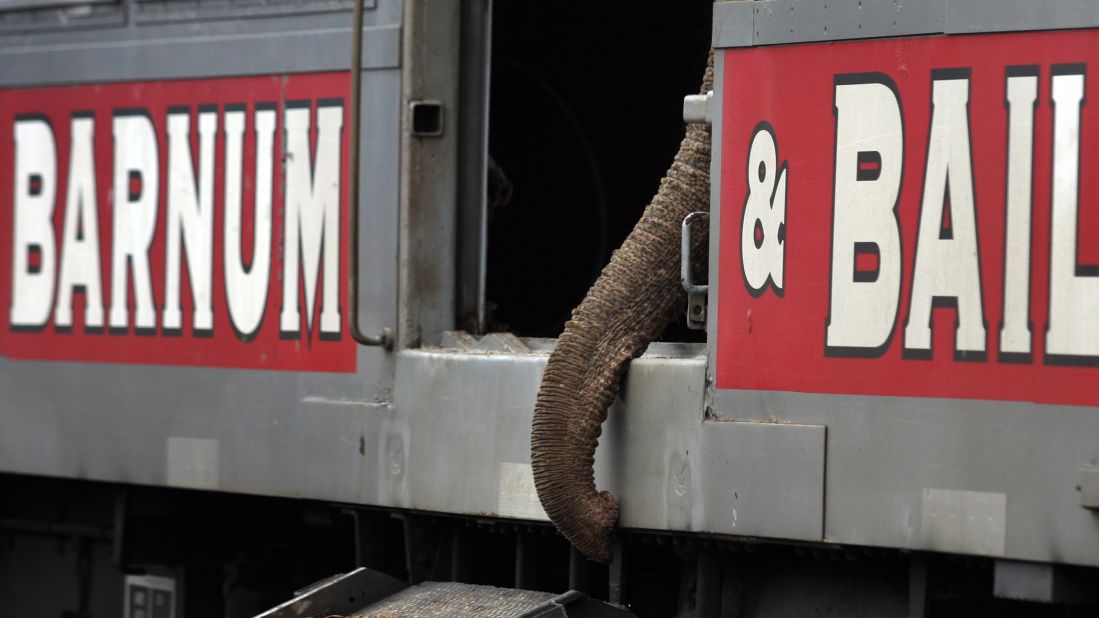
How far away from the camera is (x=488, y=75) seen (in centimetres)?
512

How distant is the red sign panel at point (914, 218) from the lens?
151 inches

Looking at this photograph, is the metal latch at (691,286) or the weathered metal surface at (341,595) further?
the weathered metal surface at (341,595)

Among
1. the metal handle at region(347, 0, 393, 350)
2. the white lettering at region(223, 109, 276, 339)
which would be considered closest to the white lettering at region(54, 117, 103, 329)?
→ the white lettering at region(223, 109, 276, 339)

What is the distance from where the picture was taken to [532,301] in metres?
6.31

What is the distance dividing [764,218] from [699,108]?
0.38 meters

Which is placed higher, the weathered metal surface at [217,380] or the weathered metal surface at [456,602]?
the weathered metal surface at [217,380]

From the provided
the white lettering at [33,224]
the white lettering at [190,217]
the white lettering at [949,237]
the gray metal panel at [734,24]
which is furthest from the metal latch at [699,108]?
the white lettering at [33,224]

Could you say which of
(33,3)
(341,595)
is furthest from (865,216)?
(33,3)

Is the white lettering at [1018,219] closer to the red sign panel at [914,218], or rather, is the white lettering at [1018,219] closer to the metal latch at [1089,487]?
the red sign panel at [914,218]

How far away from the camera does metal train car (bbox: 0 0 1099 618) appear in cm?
391

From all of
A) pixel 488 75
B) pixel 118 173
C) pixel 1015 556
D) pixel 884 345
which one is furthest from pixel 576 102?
pixel 1015 556

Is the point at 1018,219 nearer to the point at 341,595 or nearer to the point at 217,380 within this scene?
the point at 341,595

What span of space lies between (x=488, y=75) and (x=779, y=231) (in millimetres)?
1266

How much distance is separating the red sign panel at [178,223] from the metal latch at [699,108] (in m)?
1.17
